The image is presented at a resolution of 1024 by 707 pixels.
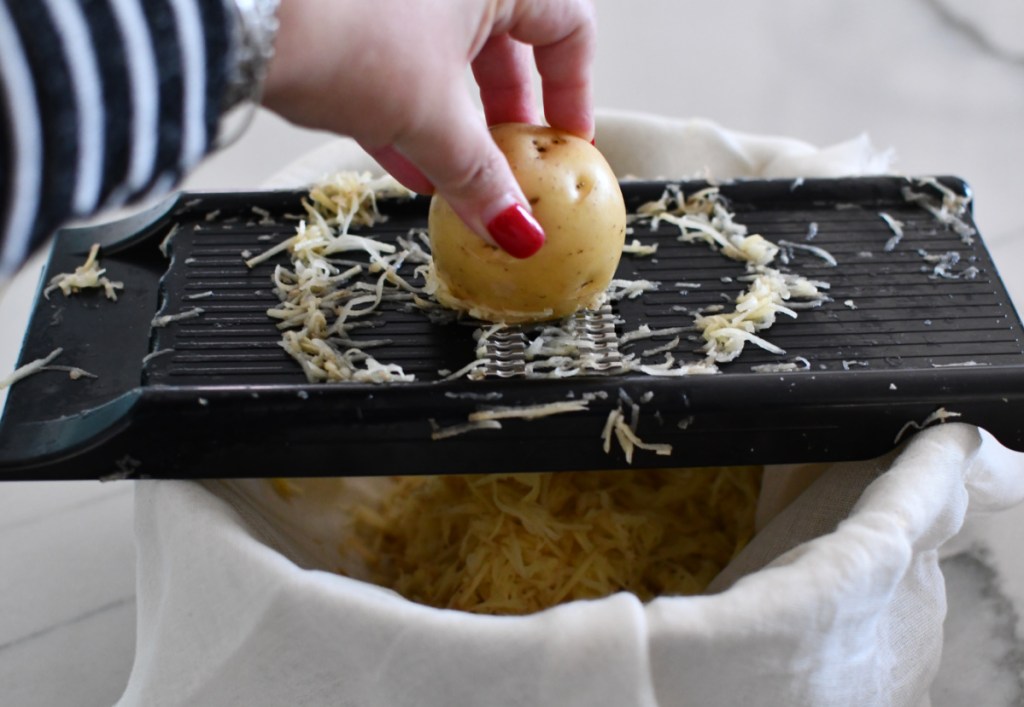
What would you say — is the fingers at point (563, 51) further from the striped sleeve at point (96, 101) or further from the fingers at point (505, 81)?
the striped sleeve at point (96, 101)

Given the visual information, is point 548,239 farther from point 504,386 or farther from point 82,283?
point 82,283

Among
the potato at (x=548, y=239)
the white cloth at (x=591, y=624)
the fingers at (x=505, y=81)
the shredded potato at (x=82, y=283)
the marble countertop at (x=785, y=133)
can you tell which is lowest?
Result: the marble countertop at (x=785, y=133)

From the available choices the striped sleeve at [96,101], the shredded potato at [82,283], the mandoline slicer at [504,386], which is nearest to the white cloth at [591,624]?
the mandoline slicer at [504,386]

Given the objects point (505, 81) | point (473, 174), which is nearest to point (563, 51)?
point (505, 81)

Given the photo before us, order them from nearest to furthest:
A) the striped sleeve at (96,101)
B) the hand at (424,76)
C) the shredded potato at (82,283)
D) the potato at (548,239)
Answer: the striped sleeve at (96,101) → the hand at (424,76) → the potato at (548,239) → the shredded potato at (82,283)

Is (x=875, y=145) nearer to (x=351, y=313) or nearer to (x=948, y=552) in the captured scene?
(x=948, y=552)

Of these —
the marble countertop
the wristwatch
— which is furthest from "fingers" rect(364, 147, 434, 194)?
the marble countertop

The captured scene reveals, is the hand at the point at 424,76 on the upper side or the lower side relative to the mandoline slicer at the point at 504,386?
upper
